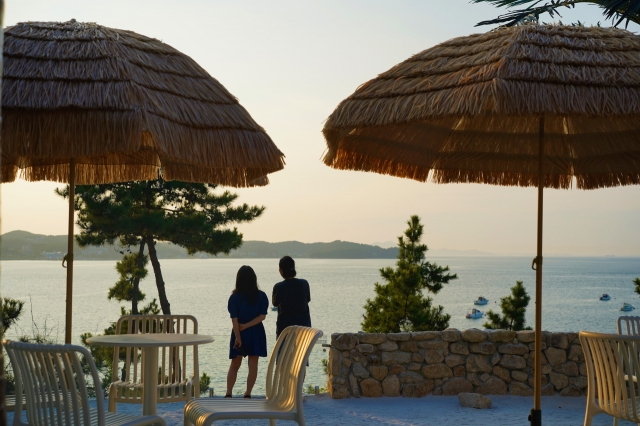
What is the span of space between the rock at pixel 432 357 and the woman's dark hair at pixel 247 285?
181 cm

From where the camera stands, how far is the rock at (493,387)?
22.1 ft

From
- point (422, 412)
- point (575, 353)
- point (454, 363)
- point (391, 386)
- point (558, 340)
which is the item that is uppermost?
point (558, 340)

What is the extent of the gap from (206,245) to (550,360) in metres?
9.59

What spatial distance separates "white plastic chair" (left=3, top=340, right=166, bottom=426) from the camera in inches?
106

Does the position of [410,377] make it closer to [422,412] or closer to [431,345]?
[431,345]

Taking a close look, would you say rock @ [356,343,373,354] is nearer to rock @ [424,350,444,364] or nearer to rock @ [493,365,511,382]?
rock @ [424,350,444,364]

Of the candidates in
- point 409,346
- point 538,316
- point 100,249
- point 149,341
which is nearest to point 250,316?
point 409,346

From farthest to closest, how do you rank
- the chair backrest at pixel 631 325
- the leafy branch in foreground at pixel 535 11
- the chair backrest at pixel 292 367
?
the leafy branch in foreground at pixel 535 11, the chair backrest at pixel 631 325, the chair backrest at pixel 292 367

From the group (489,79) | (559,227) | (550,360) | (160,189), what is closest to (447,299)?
(559,227)

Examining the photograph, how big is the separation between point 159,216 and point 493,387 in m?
9.78

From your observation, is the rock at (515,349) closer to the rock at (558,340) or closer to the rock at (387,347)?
the rock at (558,340)

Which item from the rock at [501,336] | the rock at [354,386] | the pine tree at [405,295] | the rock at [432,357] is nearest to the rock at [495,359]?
the rock at [501,336]

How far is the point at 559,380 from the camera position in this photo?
22.1ft

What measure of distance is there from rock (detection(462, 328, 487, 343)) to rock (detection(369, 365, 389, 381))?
0.84 metres
